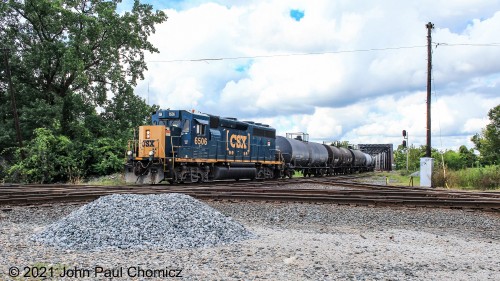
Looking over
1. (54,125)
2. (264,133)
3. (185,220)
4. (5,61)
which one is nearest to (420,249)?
(185,220)

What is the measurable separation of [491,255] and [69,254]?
5860 millimetres

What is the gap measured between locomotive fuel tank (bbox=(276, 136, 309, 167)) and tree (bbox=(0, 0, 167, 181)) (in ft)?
28.9

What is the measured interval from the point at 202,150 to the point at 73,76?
11927mm

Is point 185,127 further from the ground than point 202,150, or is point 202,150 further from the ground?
point 185,127

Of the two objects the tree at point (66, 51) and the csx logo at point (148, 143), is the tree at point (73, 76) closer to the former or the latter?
the tree at point (66, 51)

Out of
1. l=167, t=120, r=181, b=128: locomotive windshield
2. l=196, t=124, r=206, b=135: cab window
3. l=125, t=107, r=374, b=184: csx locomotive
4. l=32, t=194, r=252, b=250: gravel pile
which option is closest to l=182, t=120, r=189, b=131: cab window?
l=125, t=107, r=374, b=184: csx locomotive

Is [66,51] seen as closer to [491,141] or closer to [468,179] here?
[468,179]

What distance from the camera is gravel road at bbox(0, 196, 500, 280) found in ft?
17.3

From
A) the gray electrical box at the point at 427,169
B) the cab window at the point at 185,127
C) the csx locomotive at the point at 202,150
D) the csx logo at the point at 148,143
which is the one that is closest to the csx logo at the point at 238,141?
the csx locomotive at the point at 202,150

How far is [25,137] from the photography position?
1055 inches

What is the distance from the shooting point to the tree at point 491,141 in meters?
44.8

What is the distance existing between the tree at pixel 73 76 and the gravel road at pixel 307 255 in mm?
17462

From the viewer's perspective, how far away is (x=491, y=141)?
45.8 m

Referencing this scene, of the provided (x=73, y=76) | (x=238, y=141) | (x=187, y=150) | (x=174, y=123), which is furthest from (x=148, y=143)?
(x=73, y=76)
